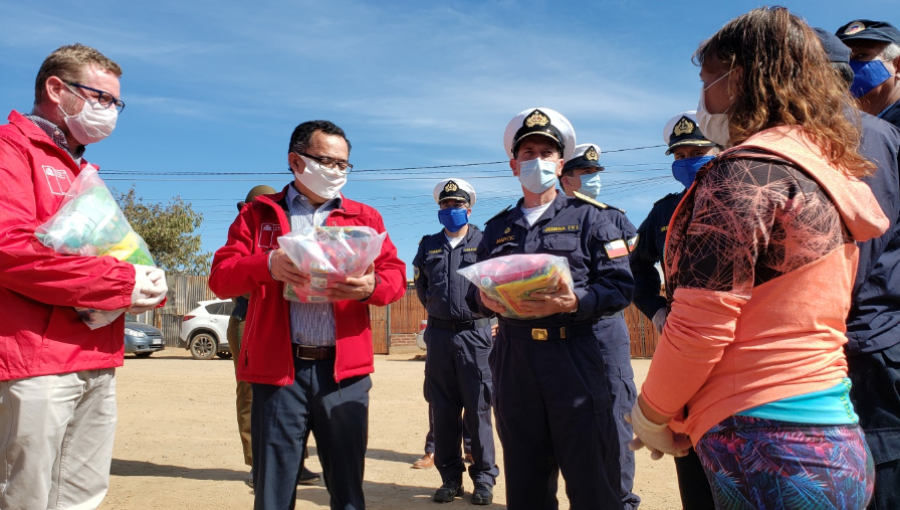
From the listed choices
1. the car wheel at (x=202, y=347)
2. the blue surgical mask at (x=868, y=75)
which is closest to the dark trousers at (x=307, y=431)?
the blue surgical mask at (x=868, y=75)

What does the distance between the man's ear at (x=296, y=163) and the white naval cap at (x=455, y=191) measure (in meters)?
3.09

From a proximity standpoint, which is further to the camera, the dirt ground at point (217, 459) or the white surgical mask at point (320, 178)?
the dirt ground at point (217, 459)

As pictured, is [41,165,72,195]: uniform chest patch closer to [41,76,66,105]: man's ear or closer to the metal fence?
[41,76,66,105]: man's ear

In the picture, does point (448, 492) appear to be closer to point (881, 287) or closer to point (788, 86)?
point (881, 287)

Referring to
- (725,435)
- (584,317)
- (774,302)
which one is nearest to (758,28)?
(774,302)

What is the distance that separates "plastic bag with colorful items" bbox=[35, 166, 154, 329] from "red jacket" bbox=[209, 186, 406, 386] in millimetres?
432

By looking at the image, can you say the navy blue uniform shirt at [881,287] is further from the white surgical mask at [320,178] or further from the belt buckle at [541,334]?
the white surgical mask at [320,178]

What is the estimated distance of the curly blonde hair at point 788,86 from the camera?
1.82 meters

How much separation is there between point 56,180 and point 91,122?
0.40 m

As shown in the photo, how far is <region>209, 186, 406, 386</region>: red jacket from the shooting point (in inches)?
128

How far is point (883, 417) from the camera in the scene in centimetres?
226

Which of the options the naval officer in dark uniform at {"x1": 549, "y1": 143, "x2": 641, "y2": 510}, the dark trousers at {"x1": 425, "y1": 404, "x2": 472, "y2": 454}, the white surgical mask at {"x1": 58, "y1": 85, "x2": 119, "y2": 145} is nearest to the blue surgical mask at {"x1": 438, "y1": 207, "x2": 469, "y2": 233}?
the dark trousers at {"x1": 425, "y1": 404, "x2": 472, "y2": 454}

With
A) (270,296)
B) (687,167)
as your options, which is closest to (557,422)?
(270,296)

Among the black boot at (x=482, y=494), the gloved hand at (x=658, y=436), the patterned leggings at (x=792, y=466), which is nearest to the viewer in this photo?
the patterned leggings at (x=792, y=466)
